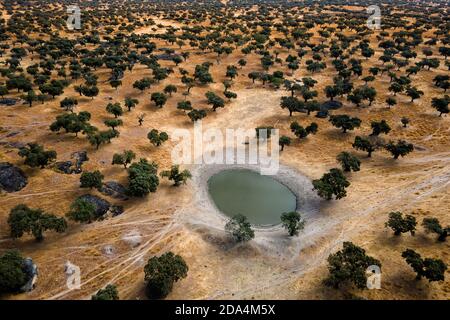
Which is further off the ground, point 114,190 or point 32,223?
point 32,223

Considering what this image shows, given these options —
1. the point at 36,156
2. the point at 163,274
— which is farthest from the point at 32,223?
the point at 163,274

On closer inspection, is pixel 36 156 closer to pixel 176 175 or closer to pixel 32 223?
pixel 32 223

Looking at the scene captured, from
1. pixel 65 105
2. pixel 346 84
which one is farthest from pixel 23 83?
pixel 346 84

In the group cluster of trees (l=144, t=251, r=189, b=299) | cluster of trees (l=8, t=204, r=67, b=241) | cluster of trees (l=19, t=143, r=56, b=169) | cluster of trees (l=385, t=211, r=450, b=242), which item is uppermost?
cluster of trees (l=19, t=143, r=56, b=169)

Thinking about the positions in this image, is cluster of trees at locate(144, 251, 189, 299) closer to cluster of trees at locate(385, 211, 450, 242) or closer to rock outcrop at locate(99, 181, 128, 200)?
rock outcrop at locate(99, 181, 128, 200)

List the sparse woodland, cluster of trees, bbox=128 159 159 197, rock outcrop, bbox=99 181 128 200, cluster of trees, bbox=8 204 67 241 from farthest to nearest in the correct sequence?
rock outcrop, bbox=99 181 128 200 → cluster of trees, bbox=128 159 159 197 → cluster of trees, bbox=8 204 67 241 → the sparse woodland

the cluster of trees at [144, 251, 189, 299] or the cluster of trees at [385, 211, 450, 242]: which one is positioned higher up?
the cluster of trees at [385, 211, 450, 242]

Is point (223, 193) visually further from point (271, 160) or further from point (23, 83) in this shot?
point (23, 83)

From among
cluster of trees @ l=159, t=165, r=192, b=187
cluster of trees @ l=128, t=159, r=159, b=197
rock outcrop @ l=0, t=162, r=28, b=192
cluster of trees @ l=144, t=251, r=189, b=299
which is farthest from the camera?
cluster of trees @ l=159, t=165, r=192, b=187

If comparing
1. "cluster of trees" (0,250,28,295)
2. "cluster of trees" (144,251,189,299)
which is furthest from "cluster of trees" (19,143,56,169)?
"cluster of trees" (144,251,189,299)

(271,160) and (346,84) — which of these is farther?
(346,84)
